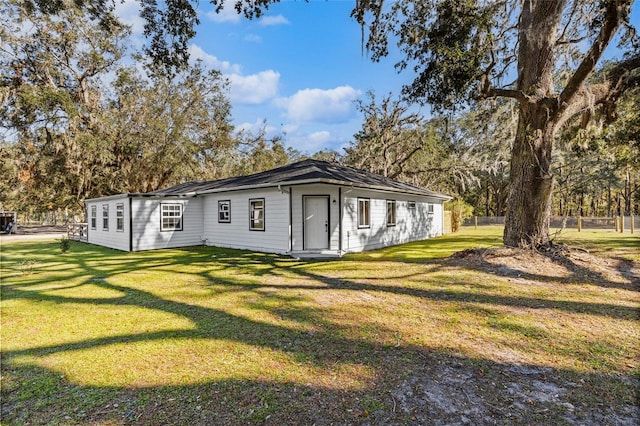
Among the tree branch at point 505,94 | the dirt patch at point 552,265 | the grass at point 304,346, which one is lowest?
the grass at point 304,346

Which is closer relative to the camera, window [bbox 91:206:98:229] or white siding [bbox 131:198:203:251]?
white siding [bbox 131:198:203:251]

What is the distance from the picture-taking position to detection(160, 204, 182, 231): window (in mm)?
13180

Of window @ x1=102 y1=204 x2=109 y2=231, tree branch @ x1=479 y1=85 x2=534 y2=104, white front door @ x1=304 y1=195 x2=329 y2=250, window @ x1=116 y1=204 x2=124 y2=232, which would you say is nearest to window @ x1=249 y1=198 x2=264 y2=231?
white front door @ x1=304 y1=195 x2=329 y2=250

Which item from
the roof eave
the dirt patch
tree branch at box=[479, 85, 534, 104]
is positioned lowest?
the dirt patch

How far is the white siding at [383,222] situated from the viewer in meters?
11.5

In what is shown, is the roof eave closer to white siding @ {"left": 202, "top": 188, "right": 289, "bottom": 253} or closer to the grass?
white siding @ {"left": 202, "top": 188, "right": 289, "bottom": 253}

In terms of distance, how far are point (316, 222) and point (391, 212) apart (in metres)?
4.35

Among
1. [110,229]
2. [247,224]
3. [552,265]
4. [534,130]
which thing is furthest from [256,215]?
[552,265]

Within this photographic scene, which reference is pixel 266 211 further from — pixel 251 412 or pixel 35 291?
pixel 251 412

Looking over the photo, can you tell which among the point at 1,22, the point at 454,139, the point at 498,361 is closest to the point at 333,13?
the point at 498,361

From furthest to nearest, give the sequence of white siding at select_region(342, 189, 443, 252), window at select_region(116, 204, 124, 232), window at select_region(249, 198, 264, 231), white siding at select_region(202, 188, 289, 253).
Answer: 1. window at select_region(116, 204, 124, 232)
2. window at select_region(249, 198, 264, 231)
3. white siding at select_region(342, 189, 443, 252)
4. white siding at select_region(202, 188, 289, 253)

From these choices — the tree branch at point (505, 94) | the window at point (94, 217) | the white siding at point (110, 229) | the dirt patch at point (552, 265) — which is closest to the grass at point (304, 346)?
the dirt patch at point (552, 265)

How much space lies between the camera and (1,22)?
1509 cm

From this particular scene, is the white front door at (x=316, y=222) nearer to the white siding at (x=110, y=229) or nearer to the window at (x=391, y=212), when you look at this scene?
the window at (x=391, y=212)
